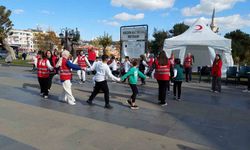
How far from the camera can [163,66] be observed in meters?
8.38

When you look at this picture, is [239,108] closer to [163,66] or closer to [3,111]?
[163,66]

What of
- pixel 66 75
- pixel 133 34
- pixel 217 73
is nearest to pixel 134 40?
pixel 133 34

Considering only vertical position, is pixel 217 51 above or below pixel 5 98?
above

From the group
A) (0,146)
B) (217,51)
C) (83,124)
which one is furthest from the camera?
(217,51)

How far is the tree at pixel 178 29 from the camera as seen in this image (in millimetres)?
58750

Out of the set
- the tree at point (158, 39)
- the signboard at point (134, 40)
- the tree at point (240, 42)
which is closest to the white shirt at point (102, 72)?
the signboard at point (134, 40)

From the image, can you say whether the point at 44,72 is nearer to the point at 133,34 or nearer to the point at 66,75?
the point at 66,75

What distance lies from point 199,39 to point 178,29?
4122 centimetres

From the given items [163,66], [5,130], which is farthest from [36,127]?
[163,66]

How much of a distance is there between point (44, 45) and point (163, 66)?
68968 mm

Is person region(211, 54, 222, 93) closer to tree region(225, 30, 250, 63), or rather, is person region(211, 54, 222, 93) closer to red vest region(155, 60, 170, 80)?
red vest region(155, 60, 170, 80)

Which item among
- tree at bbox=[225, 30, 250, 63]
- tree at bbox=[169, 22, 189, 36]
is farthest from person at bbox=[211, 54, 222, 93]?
tree at bbox=[169, 22, 189, 36]

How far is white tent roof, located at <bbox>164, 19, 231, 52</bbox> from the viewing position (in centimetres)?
1845

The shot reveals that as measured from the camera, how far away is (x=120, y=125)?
5.94 metres
